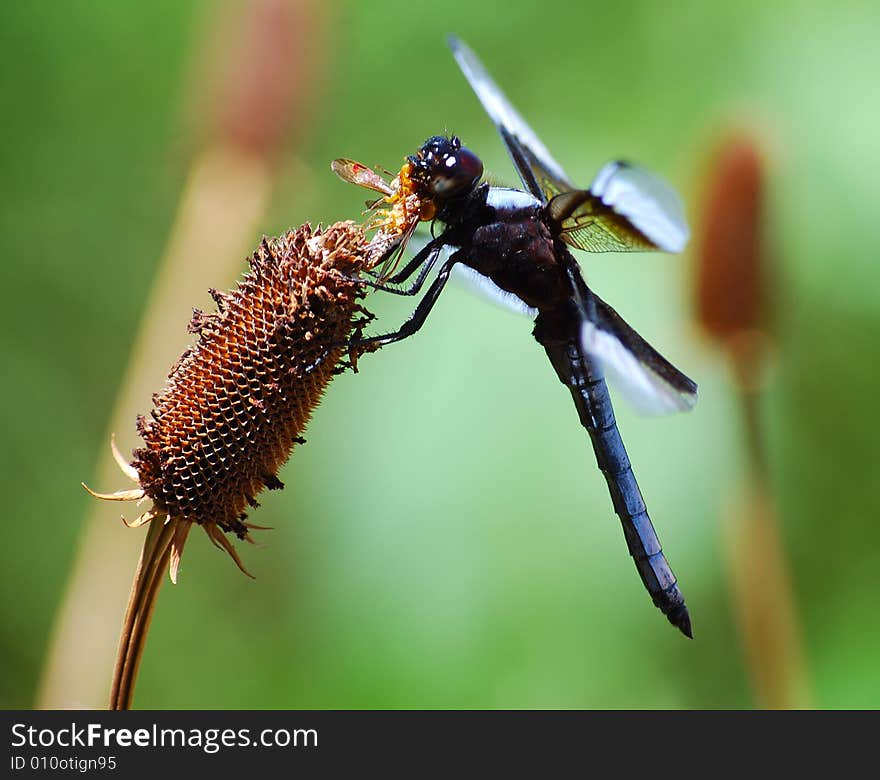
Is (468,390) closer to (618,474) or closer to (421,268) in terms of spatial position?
(618,474)

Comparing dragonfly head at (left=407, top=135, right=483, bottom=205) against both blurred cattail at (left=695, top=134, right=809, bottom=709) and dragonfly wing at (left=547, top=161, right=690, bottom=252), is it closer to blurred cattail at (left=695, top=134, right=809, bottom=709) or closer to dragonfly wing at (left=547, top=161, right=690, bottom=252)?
dragonfly wing at (left=547, top=161, right=690, bottom=252)

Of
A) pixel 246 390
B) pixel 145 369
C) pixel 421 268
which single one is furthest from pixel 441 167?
pixel 145 369

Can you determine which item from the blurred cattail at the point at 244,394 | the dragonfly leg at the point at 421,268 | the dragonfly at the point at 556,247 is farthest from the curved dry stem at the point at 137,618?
the dragonfly leg at the point at 421,268

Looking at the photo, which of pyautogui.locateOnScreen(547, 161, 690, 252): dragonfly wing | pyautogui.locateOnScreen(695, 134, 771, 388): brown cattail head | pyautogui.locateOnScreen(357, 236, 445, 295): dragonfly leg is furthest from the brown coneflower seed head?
pyautogui.locateOnScreen(695, 134, 771, 388): brown cattail head

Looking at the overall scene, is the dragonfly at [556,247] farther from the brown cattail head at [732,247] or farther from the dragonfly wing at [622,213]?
the brown cattail head at [732,247]

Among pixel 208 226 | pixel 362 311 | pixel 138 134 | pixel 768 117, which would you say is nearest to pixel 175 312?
pixel 208 226
